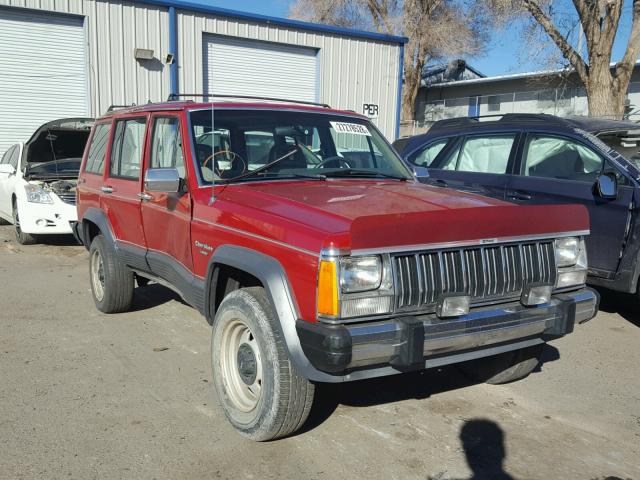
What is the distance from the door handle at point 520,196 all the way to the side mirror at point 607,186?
2.49 ft

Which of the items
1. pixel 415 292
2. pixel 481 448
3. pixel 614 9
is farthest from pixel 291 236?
pixel 614 9

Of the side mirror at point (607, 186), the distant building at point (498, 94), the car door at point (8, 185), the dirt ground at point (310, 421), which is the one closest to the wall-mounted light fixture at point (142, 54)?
the car door at point (8, 185)

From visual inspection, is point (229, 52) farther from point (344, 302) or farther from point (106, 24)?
point (344, 302)

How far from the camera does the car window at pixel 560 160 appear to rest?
5727mm

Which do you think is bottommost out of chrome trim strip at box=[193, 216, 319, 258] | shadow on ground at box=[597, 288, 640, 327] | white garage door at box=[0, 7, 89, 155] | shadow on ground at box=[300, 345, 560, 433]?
shadow on ground at box=[597, 288, 640, 327]

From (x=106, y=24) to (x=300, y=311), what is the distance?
494 inches

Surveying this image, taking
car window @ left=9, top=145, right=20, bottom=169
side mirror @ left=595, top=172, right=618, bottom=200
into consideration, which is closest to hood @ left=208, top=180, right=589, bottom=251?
side mirror @ left=595, top=172, right=618, bottom=200

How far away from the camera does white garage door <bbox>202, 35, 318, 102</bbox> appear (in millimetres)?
14859

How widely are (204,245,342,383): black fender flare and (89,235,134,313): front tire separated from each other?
2.38 m

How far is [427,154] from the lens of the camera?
725 cm

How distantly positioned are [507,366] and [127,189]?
3.33 metres

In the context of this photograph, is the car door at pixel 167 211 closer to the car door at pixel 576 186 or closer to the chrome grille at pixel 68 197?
the car door at pixel 576 186

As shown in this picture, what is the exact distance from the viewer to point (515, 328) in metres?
3.18

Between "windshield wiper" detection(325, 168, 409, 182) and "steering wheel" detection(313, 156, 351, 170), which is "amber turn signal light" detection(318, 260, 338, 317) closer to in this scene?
"windshield wiper" detection(325, 168, 409, 182)
